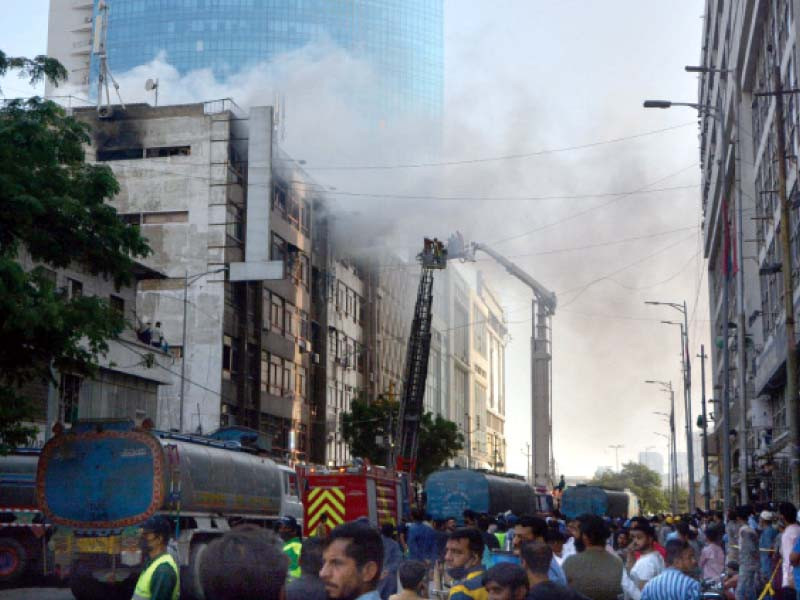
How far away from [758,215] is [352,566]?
135ft

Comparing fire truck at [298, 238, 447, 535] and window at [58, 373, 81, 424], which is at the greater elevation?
window at [58, 373, 81, 424]

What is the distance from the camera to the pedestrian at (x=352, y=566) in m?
5.07

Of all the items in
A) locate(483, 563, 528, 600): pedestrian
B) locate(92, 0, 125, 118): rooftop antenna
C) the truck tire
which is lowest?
the truck tire

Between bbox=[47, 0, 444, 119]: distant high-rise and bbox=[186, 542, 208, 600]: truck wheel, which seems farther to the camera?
bbox=[47, 0, 444, 119]: distant high-rise

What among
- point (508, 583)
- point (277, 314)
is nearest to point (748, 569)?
point (508, 583)

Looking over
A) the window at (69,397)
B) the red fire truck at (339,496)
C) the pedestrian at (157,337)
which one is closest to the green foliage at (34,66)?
the red fire truck at (339,496)

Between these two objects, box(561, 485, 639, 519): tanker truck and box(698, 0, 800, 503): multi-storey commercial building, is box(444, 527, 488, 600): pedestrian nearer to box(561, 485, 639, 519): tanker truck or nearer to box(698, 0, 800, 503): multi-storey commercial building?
box(698, 0, 800, 503): multi-storey commercial building

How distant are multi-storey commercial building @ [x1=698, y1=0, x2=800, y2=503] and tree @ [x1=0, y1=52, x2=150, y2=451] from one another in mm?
16534

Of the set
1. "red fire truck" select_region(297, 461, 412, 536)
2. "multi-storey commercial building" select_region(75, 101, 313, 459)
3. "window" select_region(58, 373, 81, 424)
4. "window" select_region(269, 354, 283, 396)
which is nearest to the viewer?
"red fire truck" select_region(297, 461, 412, 536)

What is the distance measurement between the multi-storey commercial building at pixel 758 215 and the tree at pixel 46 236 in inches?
651

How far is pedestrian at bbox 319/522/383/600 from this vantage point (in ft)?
16.6

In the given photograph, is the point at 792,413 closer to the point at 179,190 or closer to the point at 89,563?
the point at 89,563

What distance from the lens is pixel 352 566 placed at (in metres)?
5.07

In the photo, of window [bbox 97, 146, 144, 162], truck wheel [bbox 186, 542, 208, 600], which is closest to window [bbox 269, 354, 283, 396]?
window [bbox 97, 146, 144, 162]
